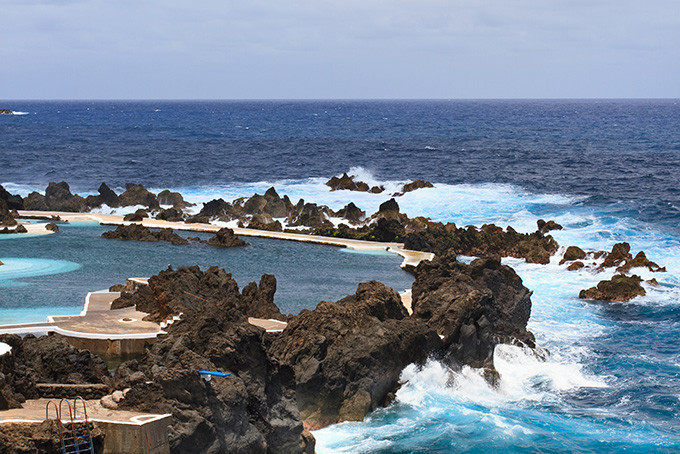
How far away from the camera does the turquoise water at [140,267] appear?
113 ft

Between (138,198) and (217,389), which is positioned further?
(138,198)

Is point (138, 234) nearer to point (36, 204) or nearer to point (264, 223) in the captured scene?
point (264, 223)

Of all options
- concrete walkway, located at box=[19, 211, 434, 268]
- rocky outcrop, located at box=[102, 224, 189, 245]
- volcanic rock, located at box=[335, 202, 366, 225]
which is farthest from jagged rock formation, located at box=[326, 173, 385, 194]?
rocky outcrop, located at box=[102, 224, 189, 245]

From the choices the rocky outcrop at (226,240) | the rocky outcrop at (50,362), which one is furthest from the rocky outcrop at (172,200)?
the rocky outcrop at (50,362)

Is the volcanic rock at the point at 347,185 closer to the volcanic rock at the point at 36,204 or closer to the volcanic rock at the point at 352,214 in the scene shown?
the volcanic rock at the point at 352,214

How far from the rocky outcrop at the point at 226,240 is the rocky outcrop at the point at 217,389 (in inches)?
1033

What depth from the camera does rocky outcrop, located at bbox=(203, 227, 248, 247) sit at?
4897 centimetres

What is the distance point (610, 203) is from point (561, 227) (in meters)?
12.4

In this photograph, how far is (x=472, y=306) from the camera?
2864 centimetres

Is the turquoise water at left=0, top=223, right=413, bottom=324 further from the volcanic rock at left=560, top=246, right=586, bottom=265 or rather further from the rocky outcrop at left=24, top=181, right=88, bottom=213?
the volcanic rock at left=560, top=246, right=586, bottom=265

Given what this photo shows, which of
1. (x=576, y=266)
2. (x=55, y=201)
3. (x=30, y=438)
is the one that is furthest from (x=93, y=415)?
(x=55, y=201)

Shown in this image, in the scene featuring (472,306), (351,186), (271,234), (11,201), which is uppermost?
(472,306)

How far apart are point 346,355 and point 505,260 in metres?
26.6

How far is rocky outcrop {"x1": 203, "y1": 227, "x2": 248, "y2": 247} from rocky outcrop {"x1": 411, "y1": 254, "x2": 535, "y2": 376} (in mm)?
16668
